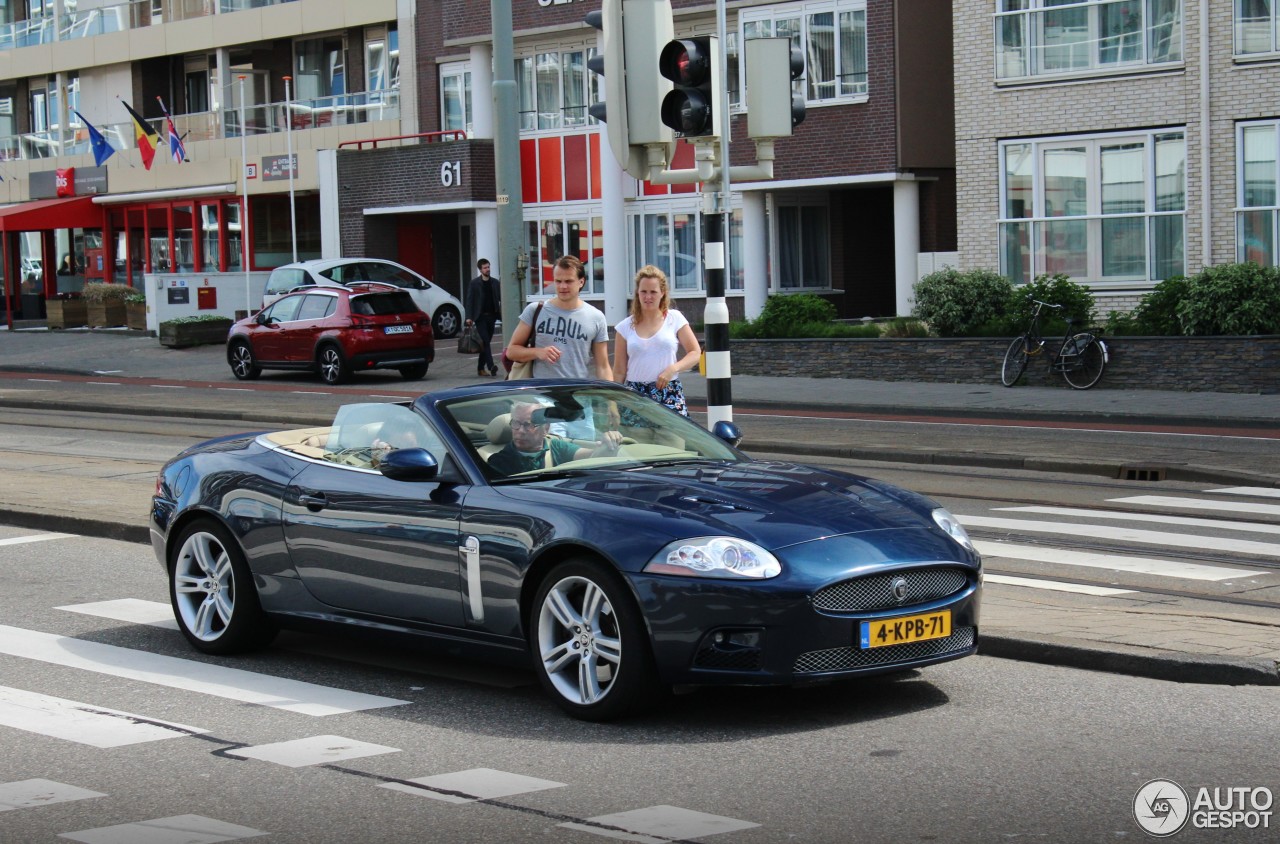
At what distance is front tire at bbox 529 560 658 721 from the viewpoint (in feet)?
21.8

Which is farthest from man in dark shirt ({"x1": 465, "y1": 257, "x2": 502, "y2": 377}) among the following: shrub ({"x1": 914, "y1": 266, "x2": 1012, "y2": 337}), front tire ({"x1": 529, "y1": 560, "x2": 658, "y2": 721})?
front tire ({"x1": 529, "y1": 560, "x2": 658, "y2": 721})

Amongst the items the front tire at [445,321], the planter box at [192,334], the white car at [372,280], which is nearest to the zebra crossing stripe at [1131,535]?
the white car at [372,280]

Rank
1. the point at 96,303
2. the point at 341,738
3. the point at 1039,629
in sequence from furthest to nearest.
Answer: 1. the point at 96,303
2. the point at 1039,629
3. the point at 341,738

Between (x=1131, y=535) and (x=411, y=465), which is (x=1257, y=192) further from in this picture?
(x=411, y=465)

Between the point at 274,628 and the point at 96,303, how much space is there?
36899 mm

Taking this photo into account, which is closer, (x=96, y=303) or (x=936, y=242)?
(x=936, y=242)

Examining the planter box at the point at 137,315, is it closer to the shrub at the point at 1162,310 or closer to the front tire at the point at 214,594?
the shrub at the point at 1162,310

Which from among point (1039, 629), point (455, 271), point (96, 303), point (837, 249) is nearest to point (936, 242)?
point (837, 249)

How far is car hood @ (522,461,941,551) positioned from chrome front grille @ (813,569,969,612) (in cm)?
22

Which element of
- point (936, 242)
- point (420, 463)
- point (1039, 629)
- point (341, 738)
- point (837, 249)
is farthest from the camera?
point (837, 249)

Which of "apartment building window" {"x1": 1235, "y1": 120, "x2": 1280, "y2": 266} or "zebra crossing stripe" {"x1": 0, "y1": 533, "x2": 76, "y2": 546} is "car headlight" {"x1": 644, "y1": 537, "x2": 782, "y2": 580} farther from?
"apartment building window" {"x1": 1235, "y1": 120, "x2": 1280, "y2": 266}

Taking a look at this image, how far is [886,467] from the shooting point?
16.1 metres

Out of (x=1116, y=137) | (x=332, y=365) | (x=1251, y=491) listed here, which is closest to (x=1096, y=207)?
(x=1116, y=137)

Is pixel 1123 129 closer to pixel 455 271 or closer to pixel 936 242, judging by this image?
pixel 936 242
